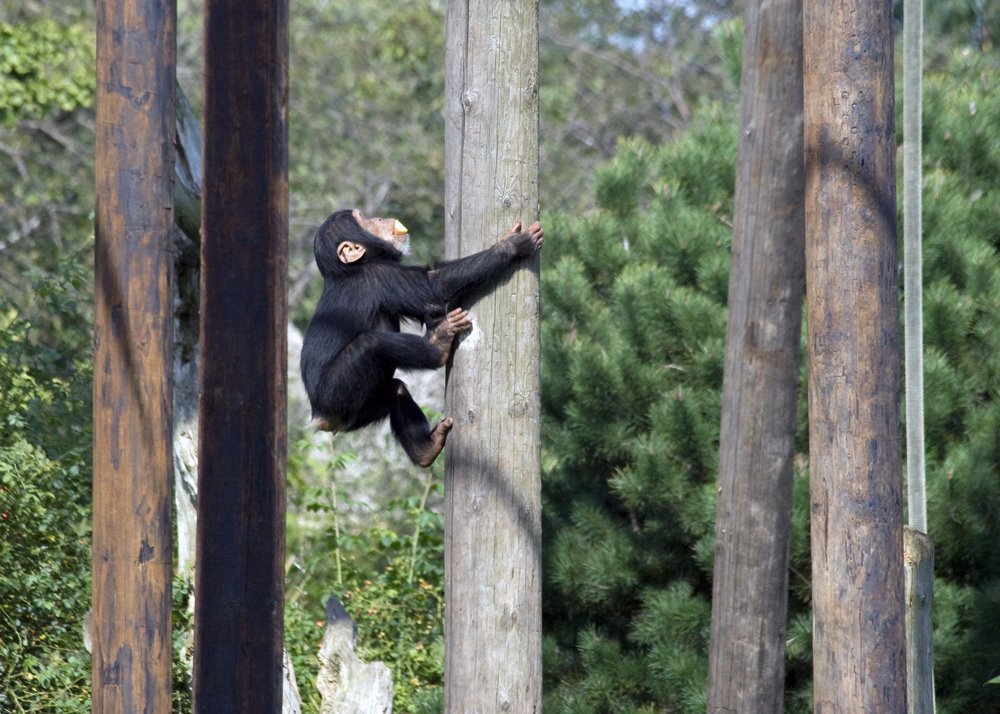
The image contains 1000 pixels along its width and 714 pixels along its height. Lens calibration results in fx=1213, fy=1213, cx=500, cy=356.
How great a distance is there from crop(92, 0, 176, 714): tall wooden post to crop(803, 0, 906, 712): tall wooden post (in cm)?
231

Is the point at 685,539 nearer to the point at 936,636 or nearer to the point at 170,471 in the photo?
the point at 936,636

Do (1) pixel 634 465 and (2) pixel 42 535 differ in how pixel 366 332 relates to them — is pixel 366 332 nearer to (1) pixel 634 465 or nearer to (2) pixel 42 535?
(2) pixel 42 535

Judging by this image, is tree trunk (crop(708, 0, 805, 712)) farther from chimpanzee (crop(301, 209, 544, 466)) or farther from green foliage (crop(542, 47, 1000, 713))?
chimpanzee (crop(301, 209, 544, 466))

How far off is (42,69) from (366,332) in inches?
282

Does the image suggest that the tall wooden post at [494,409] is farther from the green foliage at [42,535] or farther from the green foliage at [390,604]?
the green foliage at [390,604]

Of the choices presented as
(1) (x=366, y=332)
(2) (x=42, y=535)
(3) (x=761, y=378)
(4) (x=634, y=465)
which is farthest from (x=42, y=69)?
(3) (x=761, y=378)

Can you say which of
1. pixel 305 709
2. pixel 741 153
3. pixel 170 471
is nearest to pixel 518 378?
pixel 170 471

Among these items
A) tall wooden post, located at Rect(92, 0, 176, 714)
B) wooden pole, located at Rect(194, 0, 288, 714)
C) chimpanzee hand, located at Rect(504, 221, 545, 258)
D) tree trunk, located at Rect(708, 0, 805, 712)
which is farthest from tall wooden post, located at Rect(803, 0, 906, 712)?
tall wooden post, located at Rect(92, 0, 176, 714)

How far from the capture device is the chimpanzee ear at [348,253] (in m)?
5.36

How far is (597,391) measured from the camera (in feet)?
23.2

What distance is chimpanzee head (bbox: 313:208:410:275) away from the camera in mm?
5367

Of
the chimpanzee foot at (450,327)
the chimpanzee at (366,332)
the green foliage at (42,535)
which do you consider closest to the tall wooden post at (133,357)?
the chimpanzee at (366,332)

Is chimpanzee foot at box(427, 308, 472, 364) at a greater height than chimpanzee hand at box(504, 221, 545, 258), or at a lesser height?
lesser

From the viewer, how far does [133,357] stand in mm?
4410
